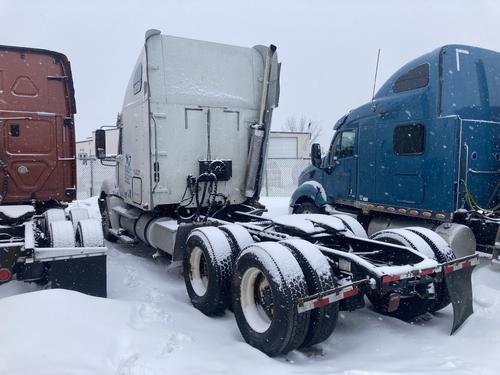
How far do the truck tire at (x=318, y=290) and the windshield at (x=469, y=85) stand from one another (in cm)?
441

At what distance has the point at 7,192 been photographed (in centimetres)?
605

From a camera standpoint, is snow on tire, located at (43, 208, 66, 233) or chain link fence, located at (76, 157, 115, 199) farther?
chain link fence, located at (76, 157, 115, 199)

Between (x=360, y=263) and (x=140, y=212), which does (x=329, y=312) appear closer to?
(x=360, y=263)

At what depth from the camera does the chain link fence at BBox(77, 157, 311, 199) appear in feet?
60.5

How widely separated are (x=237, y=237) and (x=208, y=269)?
50cm

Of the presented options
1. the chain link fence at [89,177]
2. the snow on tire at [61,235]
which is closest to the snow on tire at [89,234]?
the snow on tire at [61,235]

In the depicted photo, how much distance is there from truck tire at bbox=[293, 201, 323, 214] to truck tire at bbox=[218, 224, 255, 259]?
15.2 feet

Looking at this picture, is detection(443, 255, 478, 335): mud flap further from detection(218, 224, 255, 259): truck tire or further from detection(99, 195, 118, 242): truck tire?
detection(99, 195, 118, 242): truck tire

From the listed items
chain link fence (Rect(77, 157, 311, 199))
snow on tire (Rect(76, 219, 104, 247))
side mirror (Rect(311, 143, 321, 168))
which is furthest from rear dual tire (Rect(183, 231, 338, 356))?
chain link fence (Rect(77, 157, 311, 199))

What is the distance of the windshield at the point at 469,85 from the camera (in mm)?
7188

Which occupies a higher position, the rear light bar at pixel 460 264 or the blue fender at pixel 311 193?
the blue fender at pixel 311 193

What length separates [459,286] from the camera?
443 cm

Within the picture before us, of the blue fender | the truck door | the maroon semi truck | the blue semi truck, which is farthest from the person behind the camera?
the blue fender

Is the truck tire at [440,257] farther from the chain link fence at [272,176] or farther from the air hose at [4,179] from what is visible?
the chain link fence at [272,176]
